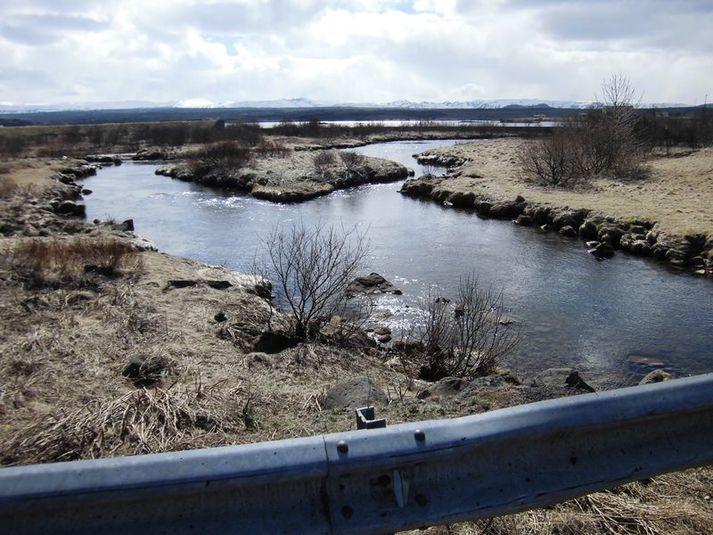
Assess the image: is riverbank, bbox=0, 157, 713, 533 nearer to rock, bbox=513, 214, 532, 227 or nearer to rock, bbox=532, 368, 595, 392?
rock, bbox=532, 368, 595, 392

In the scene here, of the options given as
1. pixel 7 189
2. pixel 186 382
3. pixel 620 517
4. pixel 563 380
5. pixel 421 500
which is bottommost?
pixel 7 189

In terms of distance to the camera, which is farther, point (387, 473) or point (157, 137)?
point (157, 137)

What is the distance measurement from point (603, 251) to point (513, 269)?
4.32 m

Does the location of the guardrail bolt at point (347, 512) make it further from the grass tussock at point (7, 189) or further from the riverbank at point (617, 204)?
the grass tussock at point (7, 189)

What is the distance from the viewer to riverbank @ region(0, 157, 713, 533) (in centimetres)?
448

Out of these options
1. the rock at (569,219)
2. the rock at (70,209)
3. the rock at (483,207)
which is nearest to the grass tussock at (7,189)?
the rock at (70,209)

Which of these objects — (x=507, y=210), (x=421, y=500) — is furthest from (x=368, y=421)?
(x=507, y=210)

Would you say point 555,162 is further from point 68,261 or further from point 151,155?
point 151,155

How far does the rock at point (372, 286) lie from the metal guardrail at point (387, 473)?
12948mm

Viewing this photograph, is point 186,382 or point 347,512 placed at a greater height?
point 347,512

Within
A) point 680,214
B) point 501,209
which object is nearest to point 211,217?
point 501,209

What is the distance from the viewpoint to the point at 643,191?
28.4 m

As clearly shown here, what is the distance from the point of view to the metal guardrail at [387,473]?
205cm

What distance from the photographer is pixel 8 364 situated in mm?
7102
